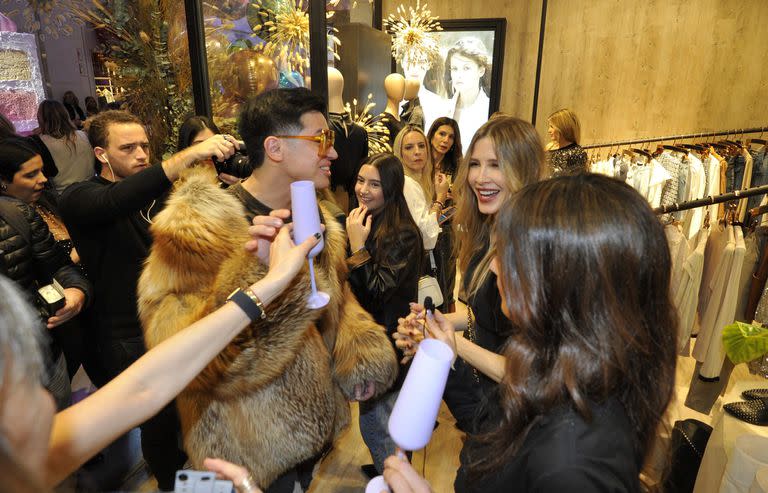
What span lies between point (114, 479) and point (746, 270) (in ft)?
13.3

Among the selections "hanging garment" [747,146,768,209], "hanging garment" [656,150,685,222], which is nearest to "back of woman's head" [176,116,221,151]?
"hanging garment" [656,150,685,222]

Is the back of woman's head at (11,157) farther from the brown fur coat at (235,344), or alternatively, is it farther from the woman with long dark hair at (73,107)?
the woman with long dark hair at (73,107)

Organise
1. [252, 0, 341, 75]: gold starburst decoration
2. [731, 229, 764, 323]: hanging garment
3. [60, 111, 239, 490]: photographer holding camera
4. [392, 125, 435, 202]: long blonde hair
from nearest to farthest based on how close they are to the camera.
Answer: [60, 111, 239, 490]: photographer holding camera
[731, 229, 764, 323]: hanging garment
[252, 0, 341, 75]: gold starburst decoration
[392, 125, 435, 202]: long blonde hair

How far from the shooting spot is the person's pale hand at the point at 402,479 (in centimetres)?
100

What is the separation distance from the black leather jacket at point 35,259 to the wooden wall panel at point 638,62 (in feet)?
22.5

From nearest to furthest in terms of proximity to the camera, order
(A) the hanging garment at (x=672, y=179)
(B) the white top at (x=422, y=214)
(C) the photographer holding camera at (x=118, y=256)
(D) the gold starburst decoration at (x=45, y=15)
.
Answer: (C) the photographer holding camera at (x=118, y=256) → (B) the white top at (x=422, y=214) → (D) the gold starburst decoration at (x=45, y=15) → (A) the hanging garment at (x=672, y=179)

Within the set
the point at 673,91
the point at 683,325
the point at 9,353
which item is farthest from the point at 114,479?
the point at 673,91

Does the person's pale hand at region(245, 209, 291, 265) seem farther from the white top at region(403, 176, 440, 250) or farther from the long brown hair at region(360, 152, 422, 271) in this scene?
the white top at region(403, 176, 440, 250)

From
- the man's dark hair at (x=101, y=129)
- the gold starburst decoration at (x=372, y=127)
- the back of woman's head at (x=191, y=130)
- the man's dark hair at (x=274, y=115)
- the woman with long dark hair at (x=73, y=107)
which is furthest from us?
the woman with long dark hair at (x=73, y=107)

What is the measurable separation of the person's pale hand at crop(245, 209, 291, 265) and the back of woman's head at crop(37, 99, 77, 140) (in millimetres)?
4147

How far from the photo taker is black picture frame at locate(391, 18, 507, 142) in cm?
720

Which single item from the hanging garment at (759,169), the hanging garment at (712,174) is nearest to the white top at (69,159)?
the hanging garment at (712,174)

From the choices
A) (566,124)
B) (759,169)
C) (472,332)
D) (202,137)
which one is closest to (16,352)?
(472,332)

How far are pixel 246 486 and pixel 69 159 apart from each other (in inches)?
184
